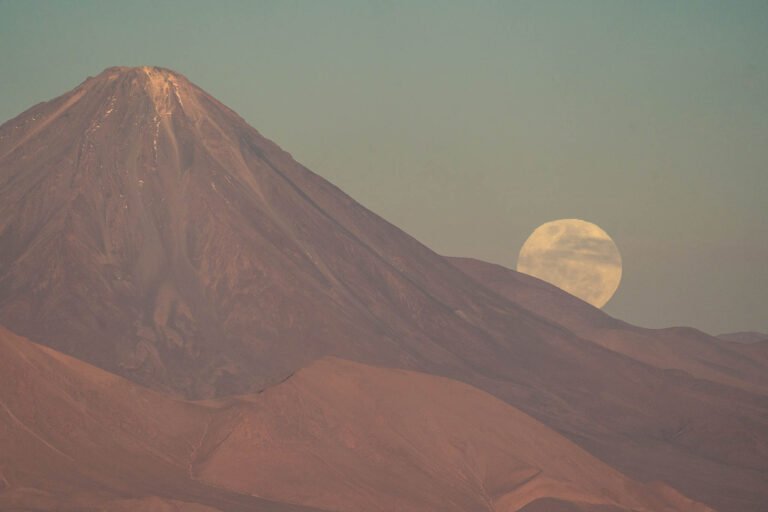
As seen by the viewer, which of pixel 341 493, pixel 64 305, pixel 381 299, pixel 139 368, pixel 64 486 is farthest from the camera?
pixel 381 299

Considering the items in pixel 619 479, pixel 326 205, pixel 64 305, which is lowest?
pixel 619 479

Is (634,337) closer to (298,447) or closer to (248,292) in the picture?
(248,292)

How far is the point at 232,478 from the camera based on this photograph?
2702 inches

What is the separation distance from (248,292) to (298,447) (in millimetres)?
45720

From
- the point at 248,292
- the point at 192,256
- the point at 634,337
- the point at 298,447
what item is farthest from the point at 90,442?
the point at 634,337

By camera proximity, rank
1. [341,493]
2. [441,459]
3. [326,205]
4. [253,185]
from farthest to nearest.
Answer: [326,205]
[253,185]
[441,459]
[341,493]

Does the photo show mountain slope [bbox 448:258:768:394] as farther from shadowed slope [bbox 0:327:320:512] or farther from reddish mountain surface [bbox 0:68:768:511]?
shadowed slope [bbox 0:327:320:512]

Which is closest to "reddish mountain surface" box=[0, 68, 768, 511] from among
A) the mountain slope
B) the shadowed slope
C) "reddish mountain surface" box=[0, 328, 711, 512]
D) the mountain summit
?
the mountain summit

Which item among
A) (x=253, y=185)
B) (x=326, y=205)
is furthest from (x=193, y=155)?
(x=326, y=205)

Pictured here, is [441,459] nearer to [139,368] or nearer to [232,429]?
[232,429]

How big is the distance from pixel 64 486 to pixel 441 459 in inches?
840

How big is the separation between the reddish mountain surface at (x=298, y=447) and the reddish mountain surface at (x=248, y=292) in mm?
20002

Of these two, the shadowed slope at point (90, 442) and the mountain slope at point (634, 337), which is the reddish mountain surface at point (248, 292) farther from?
the shadowed slope at point (90, 442)

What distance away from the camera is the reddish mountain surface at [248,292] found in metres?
106
